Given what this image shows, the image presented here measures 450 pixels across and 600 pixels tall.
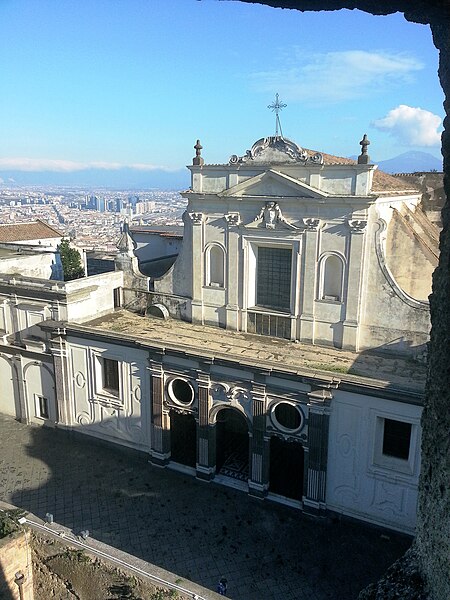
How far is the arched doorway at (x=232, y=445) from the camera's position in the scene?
67.3 feet

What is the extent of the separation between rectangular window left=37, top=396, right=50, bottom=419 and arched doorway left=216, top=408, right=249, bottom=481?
29.0 feet

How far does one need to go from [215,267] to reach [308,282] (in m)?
4.41

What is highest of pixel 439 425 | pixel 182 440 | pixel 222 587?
pixel 439 425

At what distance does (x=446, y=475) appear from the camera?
3715 mm

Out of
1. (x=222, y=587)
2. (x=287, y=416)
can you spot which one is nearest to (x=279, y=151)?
(x=287, y=416)

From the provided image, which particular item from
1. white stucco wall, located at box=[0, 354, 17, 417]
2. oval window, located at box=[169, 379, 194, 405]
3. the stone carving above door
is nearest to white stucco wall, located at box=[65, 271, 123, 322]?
white stucco wall, located at box=[0, 354, 17, 417]

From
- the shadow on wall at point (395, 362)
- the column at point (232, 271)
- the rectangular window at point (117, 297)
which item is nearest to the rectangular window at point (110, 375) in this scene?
the rectangular window at point (117, 297)

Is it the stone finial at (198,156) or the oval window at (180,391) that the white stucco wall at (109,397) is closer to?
the oval window at (180,391)

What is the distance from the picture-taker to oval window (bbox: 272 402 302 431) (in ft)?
60.7

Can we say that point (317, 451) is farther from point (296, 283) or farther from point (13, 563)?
point (13, 563)

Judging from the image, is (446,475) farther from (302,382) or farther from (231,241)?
(231,241)

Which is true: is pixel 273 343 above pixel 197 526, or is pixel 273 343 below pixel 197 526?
above

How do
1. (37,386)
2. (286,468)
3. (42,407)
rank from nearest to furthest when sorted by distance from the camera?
(286,468) → (37,386) → (42,407)

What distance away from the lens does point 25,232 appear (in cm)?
3672
